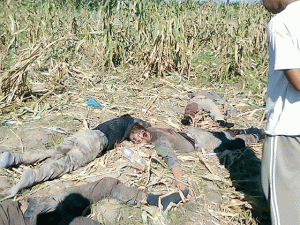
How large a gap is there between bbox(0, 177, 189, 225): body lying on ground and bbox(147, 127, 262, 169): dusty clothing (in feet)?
2.10

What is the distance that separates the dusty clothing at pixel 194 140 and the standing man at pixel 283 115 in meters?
1.32

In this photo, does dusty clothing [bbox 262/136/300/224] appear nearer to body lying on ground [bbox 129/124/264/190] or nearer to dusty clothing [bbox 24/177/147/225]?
dusty clothing [bbox 24/177/147/225]

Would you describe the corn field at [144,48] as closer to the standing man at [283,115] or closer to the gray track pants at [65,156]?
the gray track pants at [65,156]

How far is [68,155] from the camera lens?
2852mm

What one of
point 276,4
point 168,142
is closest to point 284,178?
point 276,4

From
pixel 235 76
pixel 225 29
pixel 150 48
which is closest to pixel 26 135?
pixel 150 48

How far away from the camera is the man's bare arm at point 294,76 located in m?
1.57

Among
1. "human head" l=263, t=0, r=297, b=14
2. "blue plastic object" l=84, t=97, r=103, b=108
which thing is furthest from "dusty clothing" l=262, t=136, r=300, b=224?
"blue plastic object" l=84, t=97, r=103, b=108

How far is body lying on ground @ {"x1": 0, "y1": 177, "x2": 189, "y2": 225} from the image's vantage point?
6.88 ft

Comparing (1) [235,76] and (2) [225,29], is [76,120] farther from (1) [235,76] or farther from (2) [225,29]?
(2) [225,29]

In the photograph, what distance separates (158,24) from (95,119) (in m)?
2.12

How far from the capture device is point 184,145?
3.34m

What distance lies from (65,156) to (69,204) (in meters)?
0.63

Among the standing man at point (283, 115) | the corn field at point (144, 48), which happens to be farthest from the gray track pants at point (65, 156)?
the corn field at point (144, 48)
